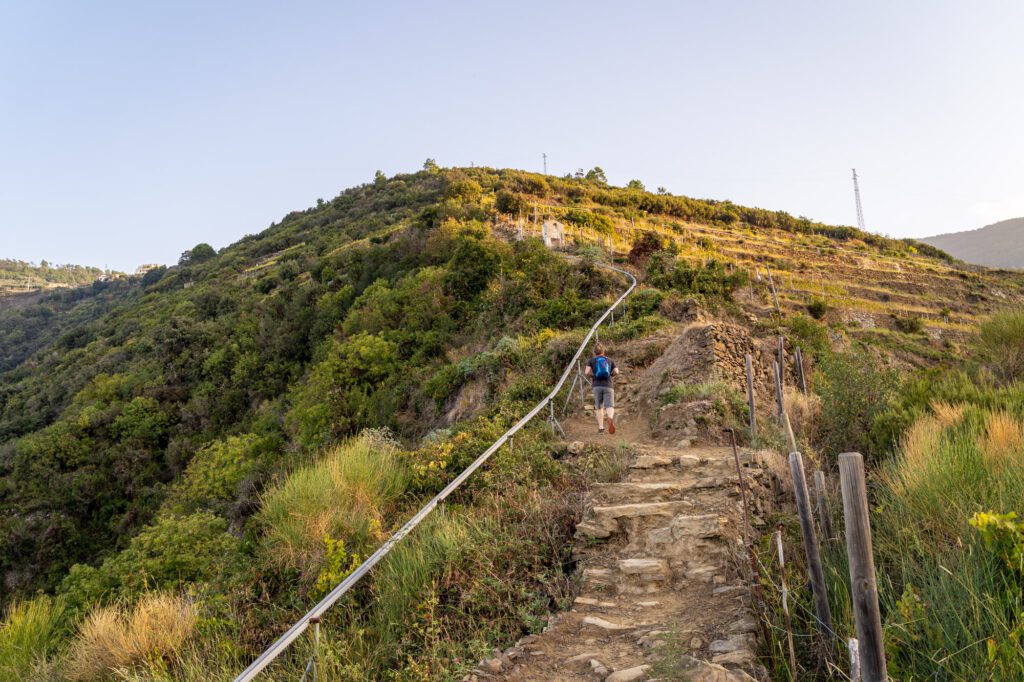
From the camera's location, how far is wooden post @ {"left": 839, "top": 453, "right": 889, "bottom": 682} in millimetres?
2312

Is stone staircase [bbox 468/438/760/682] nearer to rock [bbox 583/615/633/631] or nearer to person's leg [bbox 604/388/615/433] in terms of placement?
rock [bbox 583/615/633/631]

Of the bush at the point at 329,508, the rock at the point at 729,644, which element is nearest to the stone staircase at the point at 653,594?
the rock at the point at 729,644

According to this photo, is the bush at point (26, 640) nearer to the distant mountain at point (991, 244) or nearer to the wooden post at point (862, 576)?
the wooden post at point (862, 576)

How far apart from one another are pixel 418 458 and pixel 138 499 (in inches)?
806

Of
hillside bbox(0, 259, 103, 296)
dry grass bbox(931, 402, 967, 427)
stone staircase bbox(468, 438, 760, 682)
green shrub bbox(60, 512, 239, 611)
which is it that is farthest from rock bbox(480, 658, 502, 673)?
hillside bbox(0, 259, 103, 296)

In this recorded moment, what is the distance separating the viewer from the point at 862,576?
7.73 feet

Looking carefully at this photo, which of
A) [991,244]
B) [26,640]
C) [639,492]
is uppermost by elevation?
[991,244]

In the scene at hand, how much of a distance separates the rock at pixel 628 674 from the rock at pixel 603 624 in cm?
53

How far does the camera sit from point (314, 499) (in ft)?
19.3

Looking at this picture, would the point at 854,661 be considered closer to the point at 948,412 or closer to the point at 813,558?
the point at 813,558

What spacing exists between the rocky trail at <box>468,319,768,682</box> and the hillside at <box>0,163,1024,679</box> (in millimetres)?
193

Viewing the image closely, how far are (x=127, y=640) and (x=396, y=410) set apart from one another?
11005 millimetres

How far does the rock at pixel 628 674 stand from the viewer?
134 inches

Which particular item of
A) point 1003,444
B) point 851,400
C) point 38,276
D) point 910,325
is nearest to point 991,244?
point 910,325
